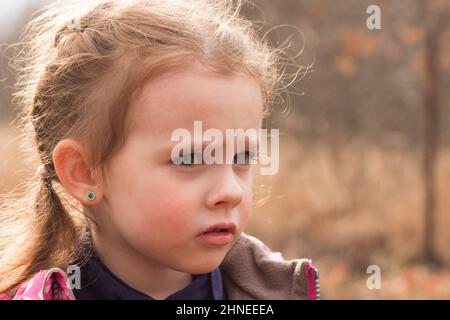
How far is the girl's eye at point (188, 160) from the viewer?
2.04m

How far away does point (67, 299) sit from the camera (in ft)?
6.79

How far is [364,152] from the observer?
5922mm

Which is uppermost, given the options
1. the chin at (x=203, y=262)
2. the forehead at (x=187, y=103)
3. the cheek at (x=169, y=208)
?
the forehead at (x=187, y=103)

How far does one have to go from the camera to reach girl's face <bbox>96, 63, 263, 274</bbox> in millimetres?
2020

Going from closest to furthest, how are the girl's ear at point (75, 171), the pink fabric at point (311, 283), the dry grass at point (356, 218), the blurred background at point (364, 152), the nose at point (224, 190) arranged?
the nose at point (224, 190)
the girl's ear at point (75, 171)
the pink fabric at point (311, 283)
the dry grass at point (356, 218)
the blurred background at point (364, 152)

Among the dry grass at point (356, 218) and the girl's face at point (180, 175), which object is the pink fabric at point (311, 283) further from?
the dry grass at point (356, 218)

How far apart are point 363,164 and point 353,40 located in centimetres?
98

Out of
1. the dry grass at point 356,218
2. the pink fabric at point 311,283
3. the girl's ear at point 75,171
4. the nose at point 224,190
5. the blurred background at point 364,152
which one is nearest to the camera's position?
the nose at point 224,190

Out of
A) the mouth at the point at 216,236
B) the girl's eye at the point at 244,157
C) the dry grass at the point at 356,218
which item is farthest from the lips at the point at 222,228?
the dry grass at the point at 356,218

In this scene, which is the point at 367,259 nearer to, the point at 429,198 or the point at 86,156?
the point at 429,198

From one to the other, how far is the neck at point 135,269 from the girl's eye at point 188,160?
1.23ft

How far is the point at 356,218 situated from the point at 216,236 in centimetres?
357

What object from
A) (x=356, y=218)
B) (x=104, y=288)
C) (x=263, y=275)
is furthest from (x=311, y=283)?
(x=356, y=218)
